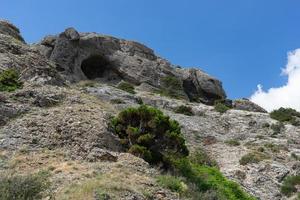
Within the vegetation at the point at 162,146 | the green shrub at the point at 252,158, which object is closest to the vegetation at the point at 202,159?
the green shrub at the point at 252,158

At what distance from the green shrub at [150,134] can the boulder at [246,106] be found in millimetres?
36818

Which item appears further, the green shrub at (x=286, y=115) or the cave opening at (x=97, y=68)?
the cave opening at (x=97, y=68)

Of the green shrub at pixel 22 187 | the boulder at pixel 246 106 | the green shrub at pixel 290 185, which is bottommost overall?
the green shrub at pixel 22 187

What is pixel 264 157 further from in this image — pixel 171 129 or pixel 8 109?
pixel 8 109

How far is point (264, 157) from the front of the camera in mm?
35469

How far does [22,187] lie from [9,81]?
1443 cm

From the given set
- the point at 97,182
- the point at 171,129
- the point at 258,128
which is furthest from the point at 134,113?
the point at 258,128

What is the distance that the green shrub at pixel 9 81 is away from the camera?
96.0 feet

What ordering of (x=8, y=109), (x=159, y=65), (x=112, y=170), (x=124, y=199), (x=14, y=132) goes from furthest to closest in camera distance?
1. (x=159, y=65)
2. (x=8, y=109)
3. (x=14, y=132)
4. (x=112, y=170)
5. (x=124, y=199)

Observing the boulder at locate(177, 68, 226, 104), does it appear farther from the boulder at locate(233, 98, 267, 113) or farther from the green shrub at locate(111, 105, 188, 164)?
the green shrub at locate(111, 105, 188, 164)

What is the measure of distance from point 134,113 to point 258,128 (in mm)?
20797

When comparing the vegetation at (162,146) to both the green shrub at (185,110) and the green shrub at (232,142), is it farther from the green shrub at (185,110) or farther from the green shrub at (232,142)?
the green shrub at (185,110)

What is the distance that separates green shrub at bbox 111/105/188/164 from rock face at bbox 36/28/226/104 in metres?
32.6

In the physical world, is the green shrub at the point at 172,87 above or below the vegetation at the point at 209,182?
above
